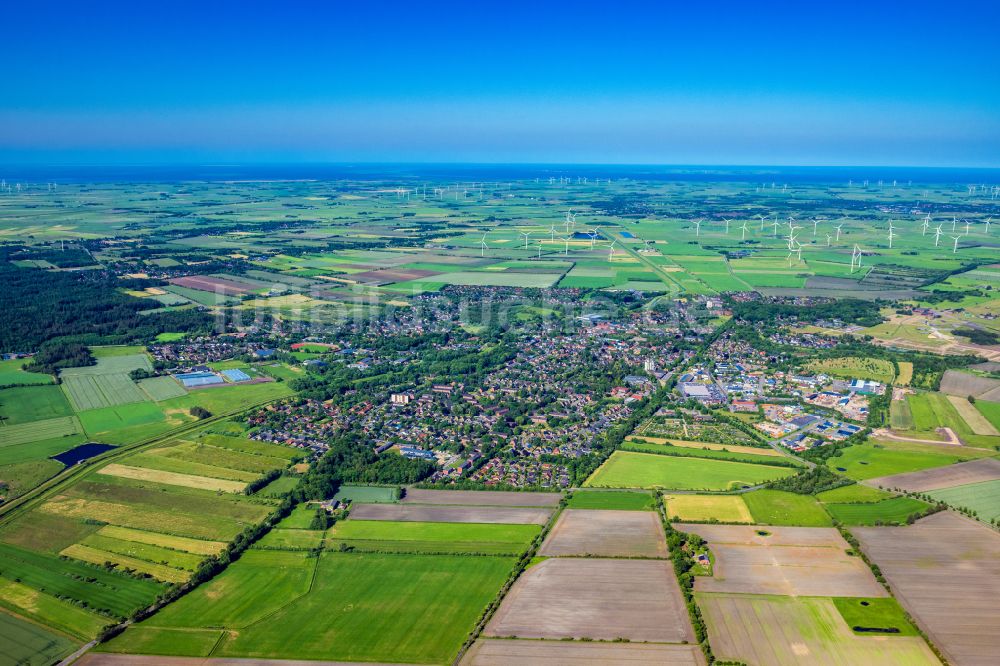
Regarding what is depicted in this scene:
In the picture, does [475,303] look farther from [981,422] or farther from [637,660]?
[637,660]

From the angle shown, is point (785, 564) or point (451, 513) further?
point (451, 513)

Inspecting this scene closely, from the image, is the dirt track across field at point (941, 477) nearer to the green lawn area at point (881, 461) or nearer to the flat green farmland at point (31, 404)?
the green lawn area at point (881, 461)

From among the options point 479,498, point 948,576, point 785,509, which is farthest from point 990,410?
point 479,498

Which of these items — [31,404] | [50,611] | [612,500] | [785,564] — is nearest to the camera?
[50,611]

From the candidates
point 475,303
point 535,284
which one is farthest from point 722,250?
point 475,303

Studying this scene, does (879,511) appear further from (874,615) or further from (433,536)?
(433,536)

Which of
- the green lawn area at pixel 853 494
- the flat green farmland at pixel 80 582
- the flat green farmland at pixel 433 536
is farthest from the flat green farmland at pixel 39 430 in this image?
the green lawn area at pixel 853 494

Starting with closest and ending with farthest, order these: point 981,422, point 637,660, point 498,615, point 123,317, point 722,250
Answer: point 637,660 → point 498,615 → point 981,422 → point 123,317 → point 722,250

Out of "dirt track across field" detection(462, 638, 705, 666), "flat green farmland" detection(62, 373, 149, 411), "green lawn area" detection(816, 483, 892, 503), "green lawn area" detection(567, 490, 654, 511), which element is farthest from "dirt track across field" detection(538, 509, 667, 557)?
"flat green farmland" detection(62, 373, 149, 411)
